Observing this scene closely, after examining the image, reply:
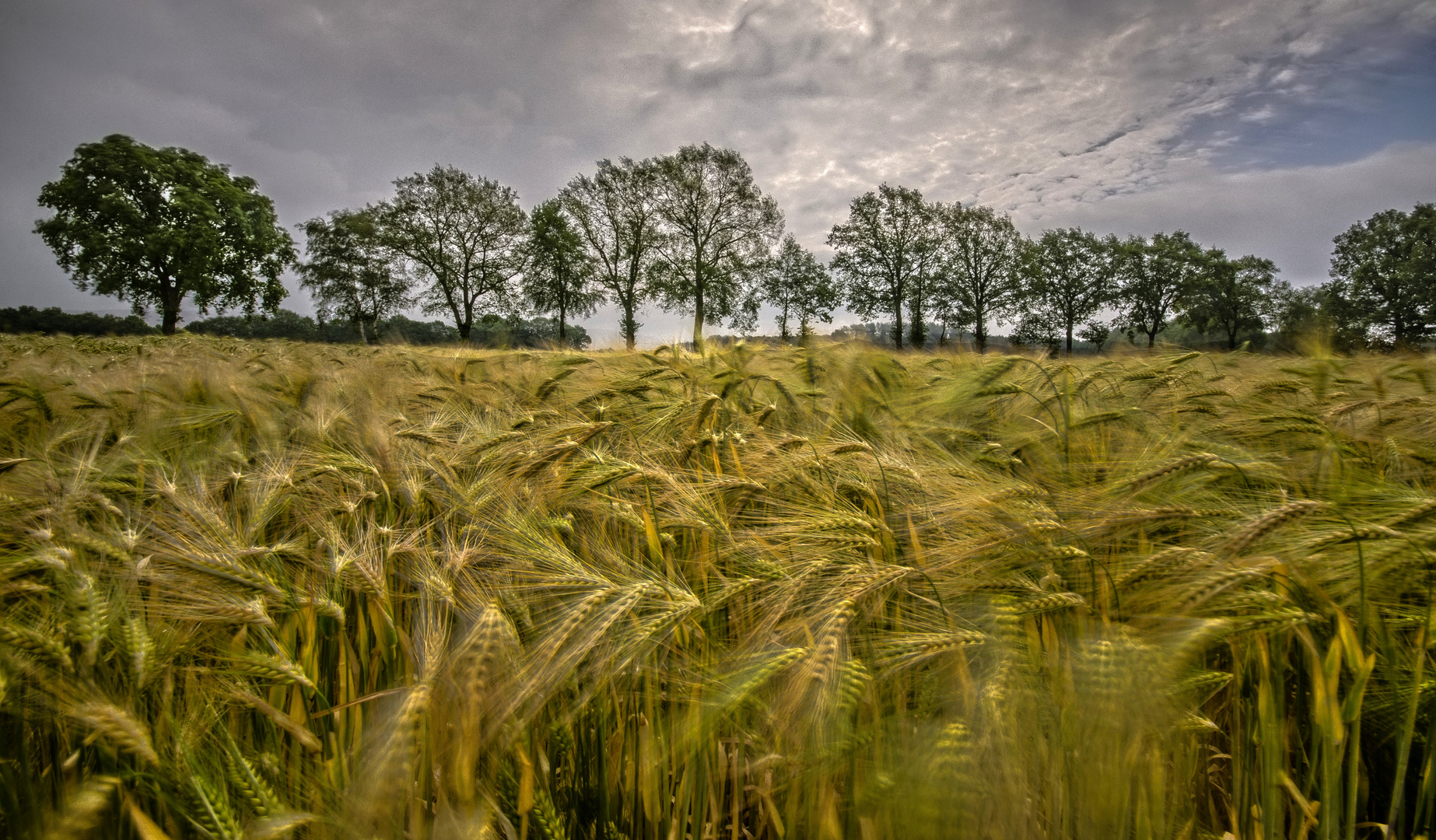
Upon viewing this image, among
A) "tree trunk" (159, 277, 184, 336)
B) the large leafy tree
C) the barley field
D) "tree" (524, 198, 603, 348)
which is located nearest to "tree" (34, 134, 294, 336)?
"tree trunk" (159, 277, 184, 336)

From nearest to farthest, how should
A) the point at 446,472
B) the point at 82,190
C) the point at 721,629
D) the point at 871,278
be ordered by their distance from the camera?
the point at 721,629 → the point at 446,472 → the point at 82,190 → the point at 871,278

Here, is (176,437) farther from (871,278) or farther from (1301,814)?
(871,278)

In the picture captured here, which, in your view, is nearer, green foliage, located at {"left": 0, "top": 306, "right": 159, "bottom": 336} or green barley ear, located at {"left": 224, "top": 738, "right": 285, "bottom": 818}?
green barley ear, located at {"left": 224, "top": 738, "right": 285, "bottom": 818}

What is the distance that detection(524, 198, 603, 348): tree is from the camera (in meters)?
34.6

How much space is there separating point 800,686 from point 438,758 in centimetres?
70

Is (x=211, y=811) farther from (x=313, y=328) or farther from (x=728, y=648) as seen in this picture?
(x=313, y=328)

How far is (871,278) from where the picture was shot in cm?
4312

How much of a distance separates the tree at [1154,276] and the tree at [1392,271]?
1014cm

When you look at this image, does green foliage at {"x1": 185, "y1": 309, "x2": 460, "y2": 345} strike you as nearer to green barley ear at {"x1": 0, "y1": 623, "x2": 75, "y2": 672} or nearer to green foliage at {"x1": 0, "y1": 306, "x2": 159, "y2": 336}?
green foliage at {"x1": 0, "y1": 306, "x2": 159, "y2": 336}

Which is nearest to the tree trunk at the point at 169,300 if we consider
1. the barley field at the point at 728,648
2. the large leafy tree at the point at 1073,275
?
the barley field at the point at 728,648

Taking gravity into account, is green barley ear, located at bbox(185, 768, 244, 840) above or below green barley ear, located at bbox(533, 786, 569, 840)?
above

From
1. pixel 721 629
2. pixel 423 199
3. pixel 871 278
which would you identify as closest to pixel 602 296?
pixel 423 199

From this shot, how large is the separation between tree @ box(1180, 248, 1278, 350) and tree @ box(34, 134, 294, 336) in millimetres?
69847

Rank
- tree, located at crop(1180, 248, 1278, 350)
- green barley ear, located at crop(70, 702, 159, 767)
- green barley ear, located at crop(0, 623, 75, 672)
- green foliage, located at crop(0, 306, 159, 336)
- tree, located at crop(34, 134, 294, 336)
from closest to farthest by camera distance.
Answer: green barley ear, located at crop(70, 702, 159, 767) → green barley ear, located at crop(0, 623, 75, 672) → green foliage, located at crop(0, 306, 159, 336) → tree, located at crop(34, 134, 294, 336) → tree, located at crop(1180, 248, 1278, 350)
